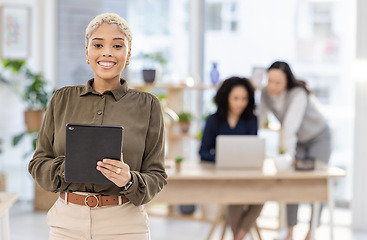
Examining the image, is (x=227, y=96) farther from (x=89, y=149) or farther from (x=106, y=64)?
(x=89, y=149)

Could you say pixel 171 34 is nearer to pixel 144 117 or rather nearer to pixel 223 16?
pixel 223 16

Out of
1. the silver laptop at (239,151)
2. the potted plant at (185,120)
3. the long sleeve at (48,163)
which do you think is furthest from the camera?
the potted plant at (185,120)

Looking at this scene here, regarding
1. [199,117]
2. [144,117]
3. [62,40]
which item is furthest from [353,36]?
[144,117]

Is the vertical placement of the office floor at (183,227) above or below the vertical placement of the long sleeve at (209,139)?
below

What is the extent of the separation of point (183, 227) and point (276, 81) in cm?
175

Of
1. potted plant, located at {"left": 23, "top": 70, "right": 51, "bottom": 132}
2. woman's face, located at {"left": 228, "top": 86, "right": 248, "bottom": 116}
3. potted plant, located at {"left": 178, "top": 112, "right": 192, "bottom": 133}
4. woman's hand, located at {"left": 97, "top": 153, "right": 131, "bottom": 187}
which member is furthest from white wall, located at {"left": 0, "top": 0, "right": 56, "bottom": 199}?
woman's hand, located at {"left": 97, "top": 153, "right": 131, "bottom": 187}

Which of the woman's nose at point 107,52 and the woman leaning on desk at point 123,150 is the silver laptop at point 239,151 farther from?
the woman's nose at point 107,52

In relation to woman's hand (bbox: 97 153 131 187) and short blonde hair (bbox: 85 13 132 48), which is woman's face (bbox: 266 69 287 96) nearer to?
short blonde hair (bbox: 85 13 132 48)

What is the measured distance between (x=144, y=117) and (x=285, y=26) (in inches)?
161

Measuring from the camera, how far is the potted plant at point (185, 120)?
5434 mm

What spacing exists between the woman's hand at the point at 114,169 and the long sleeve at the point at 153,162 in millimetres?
115

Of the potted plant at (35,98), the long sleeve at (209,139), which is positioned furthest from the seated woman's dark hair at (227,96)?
the potted plant at (35,98)

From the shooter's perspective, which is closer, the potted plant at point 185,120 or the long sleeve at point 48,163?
the long sleeve at point 48,163

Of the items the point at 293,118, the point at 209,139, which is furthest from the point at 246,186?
the point at 293,118
